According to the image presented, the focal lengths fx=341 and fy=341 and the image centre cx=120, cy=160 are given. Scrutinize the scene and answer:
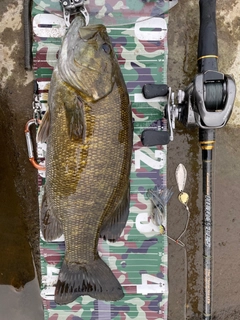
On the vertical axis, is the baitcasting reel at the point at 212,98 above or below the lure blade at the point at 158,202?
above

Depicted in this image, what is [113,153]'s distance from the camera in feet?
7.74

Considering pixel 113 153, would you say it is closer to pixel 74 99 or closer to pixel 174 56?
pixel 74 99

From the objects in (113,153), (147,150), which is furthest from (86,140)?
(147,150)

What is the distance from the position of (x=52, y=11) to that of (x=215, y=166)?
1.98m

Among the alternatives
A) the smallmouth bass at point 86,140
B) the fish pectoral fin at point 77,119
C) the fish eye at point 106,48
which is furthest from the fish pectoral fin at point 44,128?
the fish eye at point 106,48

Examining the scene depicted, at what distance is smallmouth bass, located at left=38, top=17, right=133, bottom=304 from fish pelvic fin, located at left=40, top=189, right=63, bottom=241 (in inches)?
2.9

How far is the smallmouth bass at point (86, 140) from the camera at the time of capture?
2273 millimetres

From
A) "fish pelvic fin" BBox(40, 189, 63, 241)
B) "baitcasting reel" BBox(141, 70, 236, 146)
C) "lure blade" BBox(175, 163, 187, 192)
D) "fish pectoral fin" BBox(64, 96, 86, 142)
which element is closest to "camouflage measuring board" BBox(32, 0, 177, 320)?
"lure blade" BBox(175, 163, 187, 192)

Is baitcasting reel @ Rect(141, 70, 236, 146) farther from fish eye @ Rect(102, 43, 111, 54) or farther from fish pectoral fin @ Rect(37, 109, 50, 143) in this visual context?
fish pectoral fin @ Rect(37, 109, 50, 143)

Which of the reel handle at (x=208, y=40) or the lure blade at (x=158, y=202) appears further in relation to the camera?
the lure blade at (x=158, y=202)

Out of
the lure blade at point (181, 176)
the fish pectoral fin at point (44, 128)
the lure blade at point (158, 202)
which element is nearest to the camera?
the fish pectoral fin at point (44, 128)

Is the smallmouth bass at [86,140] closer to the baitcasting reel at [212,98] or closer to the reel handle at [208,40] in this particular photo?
the baitcasting reel at [212,98]

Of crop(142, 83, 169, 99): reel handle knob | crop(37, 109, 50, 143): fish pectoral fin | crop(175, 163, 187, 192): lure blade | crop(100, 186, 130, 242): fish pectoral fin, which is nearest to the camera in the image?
crop(37, 109, 50, 143): fish pectoral fin

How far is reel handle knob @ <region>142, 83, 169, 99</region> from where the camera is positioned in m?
2.74
